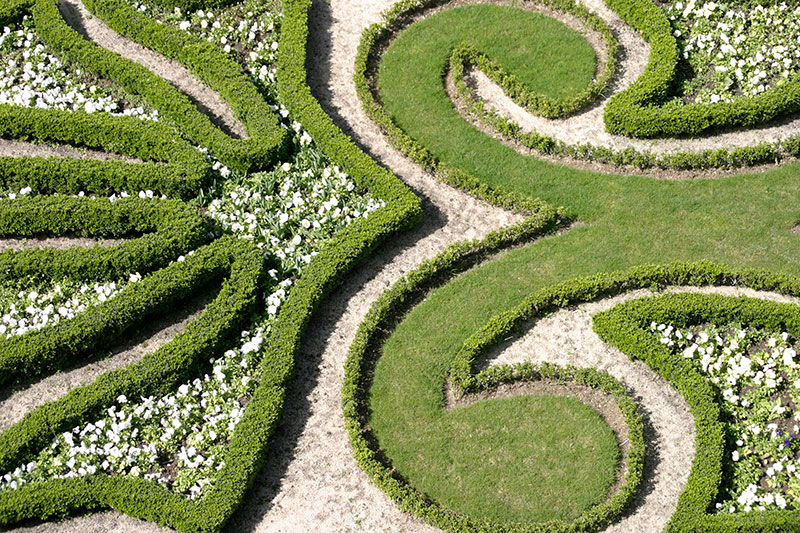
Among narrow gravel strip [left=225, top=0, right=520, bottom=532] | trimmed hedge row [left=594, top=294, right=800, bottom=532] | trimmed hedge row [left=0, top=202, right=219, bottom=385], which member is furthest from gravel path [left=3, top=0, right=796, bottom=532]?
trimmed hedge row [left=0, top=202, right=219, bottom=385]

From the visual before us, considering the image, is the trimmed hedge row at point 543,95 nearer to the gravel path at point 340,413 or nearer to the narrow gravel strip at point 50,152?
the gravel path at point 340,413

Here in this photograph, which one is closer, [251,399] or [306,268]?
[251,399]

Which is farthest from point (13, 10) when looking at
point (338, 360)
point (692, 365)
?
point (692, 365)

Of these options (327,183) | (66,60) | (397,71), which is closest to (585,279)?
(327,183)

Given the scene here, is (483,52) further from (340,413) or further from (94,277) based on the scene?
(94,277)

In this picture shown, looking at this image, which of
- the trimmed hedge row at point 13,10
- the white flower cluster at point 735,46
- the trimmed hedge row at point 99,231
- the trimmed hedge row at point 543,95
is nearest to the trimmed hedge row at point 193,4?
the trimmed hedge row at point 13,10

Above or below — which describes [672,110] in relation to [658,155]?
above
